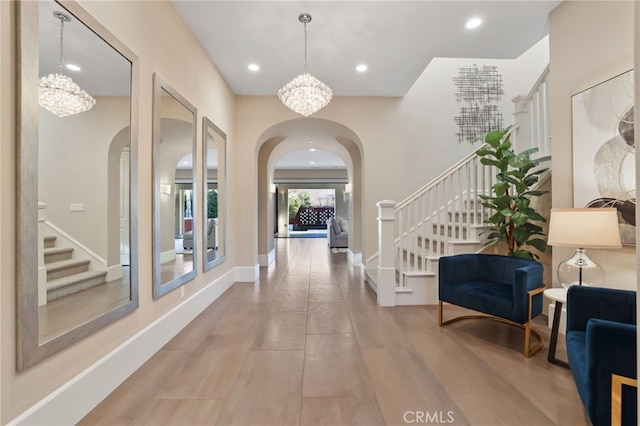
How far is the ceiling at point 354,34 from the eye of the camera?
281 cm

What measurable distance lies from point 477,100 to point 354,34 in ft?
10.7

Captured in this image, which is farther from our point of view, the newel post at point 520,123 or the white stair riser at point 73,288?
the newel post at point 520,123

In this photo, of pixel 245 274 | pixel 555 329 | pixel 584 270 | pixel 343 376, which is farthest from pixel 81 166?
pixel 584 270

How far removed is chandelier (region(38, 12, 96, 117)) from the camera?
1.46 metres

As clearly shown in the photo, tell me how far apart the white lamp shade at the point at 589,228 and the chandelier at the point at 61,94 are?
3.39 m

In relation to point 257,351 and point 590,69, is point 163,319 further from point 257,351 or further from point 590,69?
point 590,69

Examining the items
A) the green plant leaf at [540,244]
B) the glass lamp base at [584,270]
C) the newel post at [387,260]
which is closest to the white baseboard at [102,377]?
the newel post at [387,260]

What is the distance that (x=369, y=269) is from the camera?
4992 millimetres

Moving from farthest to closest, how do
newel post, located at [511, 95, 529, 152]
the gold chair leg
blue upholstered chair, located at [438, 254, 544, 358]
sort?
newel post, located at [511, 95, 529, 152] < blue upholstered chair, located at [438, 254, 544, 358] < the gold chair leg

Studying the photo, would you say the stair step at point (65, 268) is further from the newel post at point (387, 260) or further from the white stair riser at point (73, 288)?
the newel post at point (387, 260)

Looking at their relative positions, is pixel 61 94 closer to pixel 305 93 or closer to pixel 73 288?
pixel 73 288

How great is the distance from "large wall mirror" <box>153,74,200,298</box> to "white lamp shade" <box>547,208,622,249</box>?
3244 mm

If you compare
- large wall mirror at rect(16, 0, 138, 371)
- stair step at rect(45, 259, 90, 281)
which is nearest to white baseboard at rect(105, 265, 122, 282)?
large wall mirror at rect(16, 0, 138, 371)

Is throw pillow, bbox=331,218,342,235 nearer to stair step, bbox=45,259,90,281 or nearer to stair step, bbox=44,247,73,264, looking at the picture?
stair step, bbox=45,259,90,281
